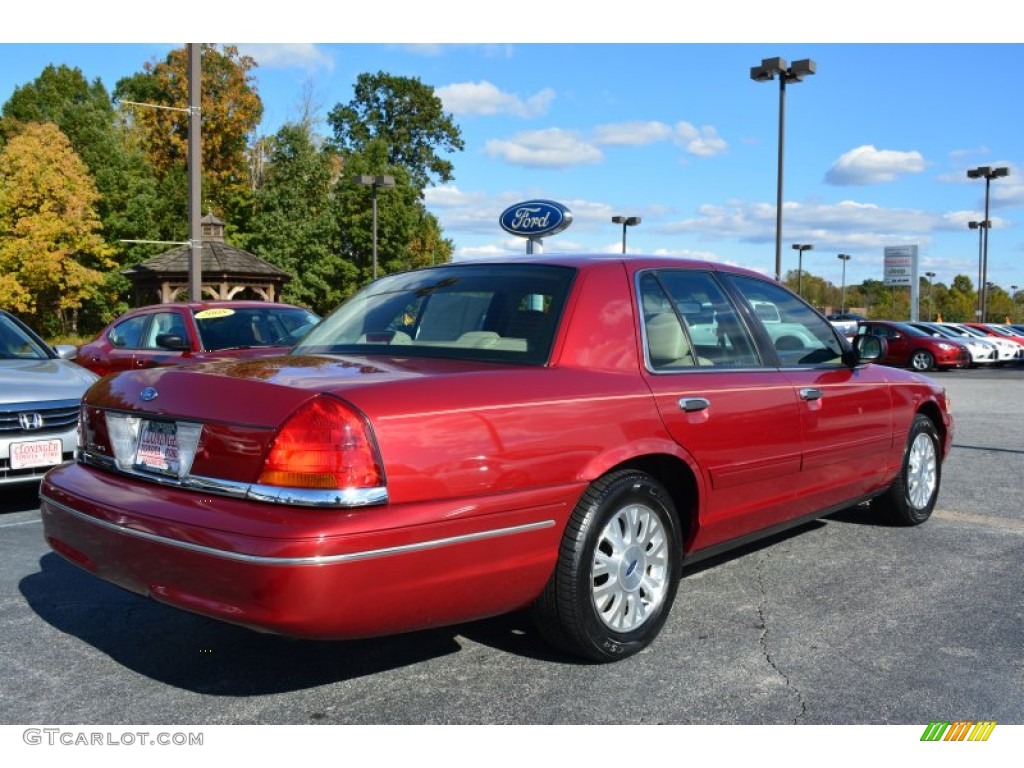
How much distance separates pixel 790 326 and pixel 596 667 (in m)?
2.34

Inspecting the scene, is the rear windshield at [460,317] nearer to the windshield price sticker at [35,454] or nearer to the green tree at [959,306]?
the windshield price sticker at [35,454]

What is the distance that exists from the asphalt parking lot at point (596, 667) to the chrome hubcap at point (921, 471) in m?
0.77

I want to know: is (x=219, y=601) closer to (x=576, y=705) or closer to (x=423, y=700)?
(x=423, y=700)

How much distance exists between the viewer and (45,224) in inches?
1786

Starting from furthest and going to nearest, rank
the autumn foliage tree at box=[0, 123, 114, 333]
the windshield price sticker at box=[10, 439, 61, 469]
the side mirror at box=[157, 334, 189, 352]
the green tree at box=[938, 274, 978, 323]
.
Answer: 1. the green tree at box=[938, 274, 978, 323]
2. the autumn foliage tree at box=[0, 123, 114, 333]
3. the side mirror at box=[157, 334, 189, 352]
4. the windshield price sticker at box=[10, 439, 61, 469]

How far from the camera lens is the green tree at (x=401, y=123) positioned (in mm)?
69500

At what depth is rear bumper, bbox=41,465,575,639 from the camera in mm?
2916

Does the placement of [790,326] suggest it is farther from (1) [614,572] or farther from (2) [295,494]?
(2) [295,494]

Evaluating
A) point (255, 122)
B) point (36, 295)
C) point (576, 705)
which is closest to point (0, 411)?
point (576, 705)

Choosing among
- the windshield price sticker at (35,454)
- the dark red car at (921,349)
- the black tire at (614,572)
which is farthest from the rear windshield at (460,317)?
the dark red car at (921,349)

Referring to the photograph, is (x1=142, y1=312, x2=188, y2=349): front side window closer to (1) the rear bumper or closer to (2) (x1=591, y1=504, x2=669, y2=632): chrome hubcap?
(1) the rear bumper

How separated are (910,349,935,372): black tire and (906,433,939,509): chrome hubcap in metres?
24.4

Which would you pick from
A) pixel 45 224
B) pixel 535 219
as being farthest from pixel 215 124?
pixel 535 219

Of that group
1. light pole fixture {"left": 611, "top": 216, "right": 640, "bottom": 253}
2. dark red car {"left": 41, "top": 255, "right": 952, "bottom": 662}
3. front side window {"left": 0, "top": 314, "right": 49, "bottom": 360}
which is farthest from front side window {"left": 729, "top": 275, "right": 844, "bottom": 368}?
light pole fixture {"left": 611, "top": 216, "right": 640, "bottom": 253}
